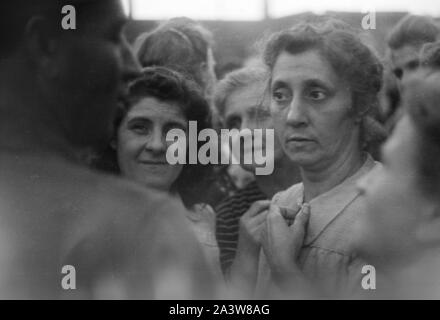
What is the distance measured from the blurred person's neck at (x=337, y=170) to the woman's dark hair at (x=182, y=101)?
1.62 ft

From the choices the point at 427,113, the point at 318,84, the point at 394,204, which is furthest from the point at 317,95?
the point at 394,204

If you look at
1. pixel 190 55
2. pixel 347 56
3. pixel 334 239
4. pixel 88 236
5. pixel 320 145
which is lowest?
pixel 334 239

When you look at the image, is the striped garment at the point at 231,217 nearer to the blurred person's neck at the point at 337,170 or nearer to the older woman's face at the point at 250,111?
the older woman's face at the point at 250,111

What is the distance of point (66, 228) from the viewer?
151 inches

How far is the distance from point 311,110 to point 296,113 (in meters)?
0.07

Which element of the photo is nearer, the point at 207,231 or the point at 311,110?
the point at 311,110

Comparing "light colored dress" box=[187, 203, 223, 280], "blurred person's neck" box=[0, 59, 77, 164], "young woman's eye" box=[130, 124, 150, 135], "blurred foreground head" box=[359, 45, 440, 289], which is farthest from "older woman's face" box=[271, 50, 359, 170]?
"blurred person's neck" box=[0, 59, 77, 164]

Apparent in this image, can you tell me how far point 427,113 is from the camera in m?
3.74

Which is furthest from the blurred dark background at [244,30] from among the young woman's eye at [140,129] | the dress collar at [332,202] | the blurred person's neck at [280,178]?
the dress collar at [332,202]

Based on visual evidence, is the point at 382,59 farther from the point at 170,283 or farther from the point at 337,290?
the point at 170,283

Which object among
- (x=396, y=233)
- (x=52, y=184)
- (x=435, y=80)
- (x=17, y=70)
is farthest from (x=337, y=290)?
(x=17, y=70)

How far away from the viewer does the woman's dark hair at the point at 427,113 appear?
373 cm

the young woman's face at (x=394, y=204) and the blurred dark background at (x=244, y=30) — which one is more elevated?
the blurred dark background at (x=244, y=30)

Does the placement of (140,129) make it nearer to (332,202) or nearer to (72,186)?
(72,186)
